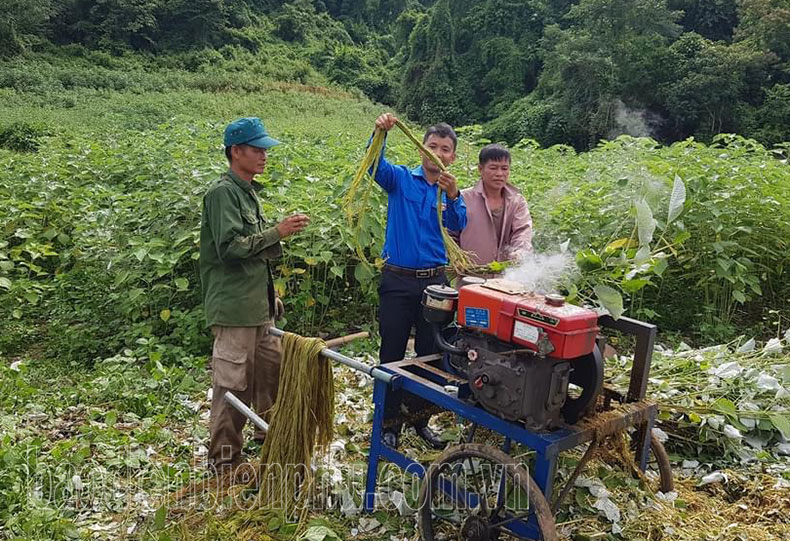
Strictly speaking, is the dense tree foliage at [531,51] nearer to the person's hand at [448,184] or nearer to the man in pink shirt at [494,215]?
the man in pink shirt at [494,215]

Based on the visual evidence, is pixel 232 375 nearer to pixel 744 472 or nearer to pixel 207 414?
pixel 207 414

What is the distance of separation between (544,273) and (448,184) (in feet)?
2.96

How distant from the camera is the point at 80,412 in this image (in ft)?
11.9

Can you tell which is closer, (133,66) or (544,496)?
(544,496)

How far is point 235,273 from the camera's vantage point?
2840 millimetres

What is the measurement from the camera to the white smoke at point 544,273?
7.79 ft

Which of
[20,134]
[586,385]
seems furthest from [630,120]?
[586,385]

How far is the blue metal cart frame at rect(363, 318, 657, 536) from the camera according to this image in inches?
79.7

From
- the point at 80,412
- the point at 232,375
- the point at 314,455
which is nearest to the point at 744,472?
the point at 314,455

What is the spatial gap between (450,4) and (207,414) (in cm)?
4155

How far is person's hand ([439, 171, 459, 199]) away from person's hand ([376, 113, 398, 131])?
384 mm

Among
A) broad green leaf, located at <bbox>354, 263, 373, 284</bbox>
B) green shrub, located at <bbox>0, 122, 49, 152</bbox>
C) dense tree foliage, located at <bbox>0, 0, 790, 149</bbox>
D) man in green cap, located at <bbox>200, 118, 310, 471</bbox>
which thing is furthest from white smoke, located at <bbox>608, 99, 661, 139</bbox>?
man in green cap, located at <bbox>200, 118, 310, 471</bbox>

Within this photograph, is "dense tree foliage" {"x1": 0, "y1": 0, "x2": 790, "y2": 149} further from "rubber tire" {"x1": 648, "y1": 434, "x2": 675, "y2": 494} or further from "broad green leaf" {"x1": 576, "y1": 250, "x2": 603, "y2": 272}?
"broad green leaf" {"x1": 576, "y1": 250, "x2": 603, "y2": 272}

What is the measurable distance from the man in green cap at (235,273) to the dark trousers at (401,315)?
0.65 m
